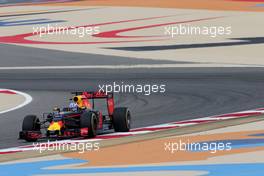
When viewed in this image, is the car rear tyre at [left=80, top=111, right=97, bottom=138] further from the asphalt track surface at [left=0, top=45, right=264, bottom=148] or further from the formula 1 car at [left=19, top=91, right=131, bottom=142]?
the asphalt track surface at [left=0, top=45, right=264, bottom=148]

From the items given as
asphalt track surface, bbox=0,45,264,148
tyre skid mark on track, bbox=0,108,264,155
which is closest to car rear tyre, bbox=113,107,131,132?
tyre skid mark on track, bbox=0,108,264,155

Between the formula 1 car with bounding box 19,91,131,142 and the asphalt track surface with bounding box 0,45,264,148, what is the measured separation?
0.40 metres

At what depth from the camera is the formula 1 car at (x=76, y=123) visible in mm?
16359

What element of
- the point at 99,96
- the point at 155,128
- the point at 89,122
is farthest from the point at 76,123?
the point at 155,128

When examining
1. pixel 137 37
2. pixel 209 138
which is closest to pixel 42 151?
pixel 209 138

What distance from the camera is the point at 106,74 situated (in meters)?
34.6

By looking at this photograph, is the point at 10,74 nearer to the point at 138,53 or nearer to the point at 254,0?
the point at 138,53

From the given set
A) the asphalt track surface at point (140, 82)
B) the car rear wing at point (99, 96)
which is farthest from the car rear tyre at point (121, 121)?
the asphalt track surface at point (140, 82)

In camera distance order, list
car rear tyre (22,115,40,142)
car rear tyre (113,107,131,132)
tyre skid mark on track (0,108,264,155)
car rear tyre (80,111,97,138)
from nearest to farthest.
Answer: tyre skid mark on track (0,108,264,155) < car rear tyre (80,111,97,138) < car rear tyre (22,115,40,142) < car rear tyre (113,107,131,132)

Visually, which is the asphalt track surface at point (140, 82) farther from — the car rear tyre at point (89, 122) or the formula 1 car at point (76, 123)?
the car rear tyre at point (89, 122)

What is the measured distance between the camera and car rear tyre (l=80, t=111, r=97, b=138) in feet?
53.5

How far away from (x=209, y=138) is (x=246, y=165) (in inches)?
125

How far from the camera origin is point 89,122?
16.3 m

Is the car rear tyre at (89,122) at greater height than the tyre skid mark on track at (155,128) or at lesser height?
greater
